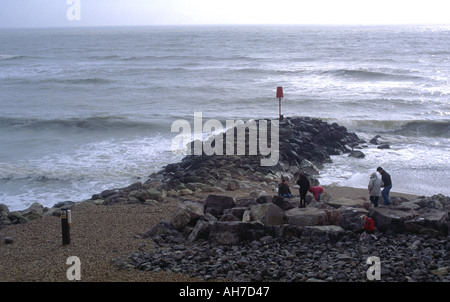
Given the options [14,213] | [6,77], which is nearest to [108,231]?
[14,213]

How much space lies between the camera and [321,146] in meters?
18.4

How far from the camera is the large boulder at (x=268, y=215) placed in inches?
346

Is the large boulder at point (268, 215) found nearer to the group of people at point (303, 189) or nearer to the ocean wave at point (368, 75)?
the group of people at point (303, 189)

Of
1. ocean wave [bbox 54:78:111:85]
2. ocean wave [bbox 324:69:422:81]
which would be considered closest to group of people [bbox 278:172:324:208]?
ocean wave [bbox 324:69:422:81]

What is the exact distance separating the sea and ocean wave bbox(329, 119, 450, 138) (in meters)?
0.05

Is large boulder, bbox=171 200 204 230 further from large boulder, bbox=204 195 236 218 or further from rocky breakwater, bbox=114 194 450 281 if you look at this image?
large boulder, bbox=204 195 236 218

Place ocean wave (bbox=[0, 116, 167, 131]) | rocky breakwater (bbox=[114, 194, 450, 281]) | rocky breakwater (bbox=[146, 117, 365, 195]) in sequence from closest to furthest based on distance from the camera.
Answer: rocky breakwater (bbox=[114, 194, 450, 281])
rocky breakwater (bbox=[146, 117, 365, 195])
ocean wave (bbox=[0, 116, 167, 131])

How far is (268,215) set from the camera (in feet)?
28.8

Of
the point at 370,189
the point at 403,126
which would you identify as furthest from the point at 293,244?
the point at 403,126

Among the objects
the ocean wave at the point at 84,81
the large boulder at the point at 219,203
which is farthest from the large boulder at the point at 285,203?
the ocean wave at the point at 84,81

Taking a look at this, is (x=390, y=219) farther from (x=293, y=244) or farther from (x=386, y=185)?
(x=386, y=185)

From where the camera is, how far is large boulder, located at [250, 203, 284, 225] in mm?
8789

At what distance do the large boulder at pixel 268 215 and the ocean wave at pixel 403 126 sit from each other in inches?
612
